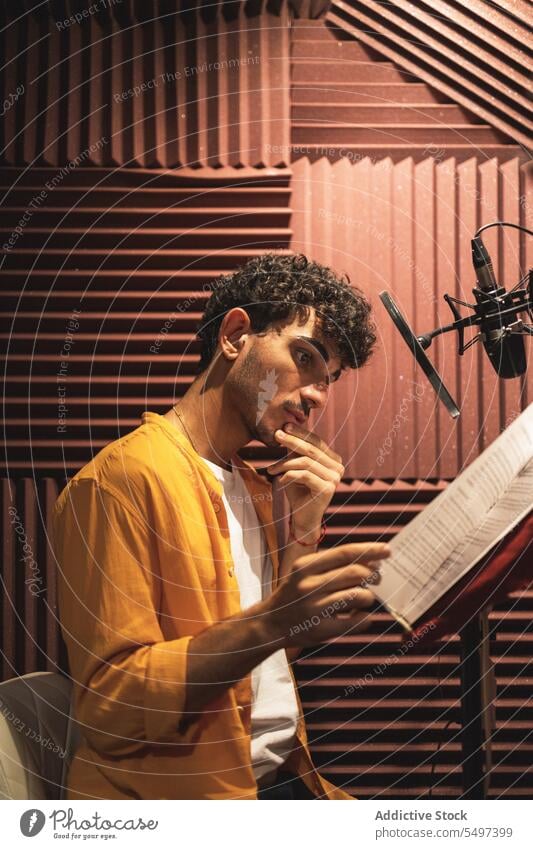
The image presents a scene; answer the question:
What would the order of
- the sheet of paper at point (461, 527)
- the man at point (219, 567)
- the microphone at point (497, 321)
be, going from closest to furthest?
the sheet of paper at point (461, 527) < the man at point (219, 567) < the microphone at point (497, 321)

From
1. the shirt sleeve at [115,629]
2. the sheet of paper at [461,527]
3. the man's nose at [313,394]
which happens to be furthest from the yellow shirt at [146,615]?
the sheet of paper at [461,527]

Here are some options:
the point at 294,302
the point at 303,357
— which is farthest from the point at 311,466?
the point at 294,302

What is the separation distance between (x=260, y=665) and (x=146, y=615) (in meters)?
0.34

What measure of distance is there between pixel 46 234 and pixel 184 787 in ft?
4.15

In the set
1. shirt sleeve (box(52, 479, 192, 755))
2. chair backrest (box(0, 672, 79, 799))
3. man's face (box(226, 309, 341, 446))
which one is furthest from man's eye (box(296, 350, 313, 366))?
chair backrest (box(0, 672, 79, 799))

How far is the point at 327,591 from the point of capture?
143cm

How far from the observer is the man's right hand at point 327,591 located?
139cm

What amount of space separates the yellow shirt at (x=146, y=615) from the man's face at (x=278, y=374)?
156mm

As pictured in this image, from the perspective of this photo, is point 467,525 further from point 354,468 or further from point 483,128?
point 483,128

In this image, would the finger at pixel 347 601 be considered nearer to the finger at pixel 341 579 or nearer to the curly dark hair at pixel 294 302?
the finger at pixel 341 579

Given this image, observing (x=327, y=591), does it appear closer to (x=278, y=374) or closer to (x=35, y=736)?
(x=278, y=374)

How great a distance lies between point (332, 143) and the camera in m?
2.10

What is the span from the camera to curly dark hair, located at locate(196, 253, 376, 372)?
6.01 feet

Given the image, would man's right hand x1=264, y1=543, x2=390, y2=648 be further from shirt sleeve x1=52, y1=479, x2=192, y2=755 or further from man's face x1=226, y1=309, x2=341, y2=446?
man's face x1=226, y1=309, x2=341, y2=446
